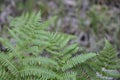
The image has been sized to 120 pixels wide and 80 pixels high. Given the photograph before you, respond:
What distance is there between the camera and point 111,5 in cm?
584

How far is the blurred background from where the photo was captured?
17.4 feet

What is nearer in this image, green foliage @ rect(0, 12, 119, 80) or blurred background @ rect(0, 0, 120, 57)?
green foliage @ rect(0, 12, 119, 80)

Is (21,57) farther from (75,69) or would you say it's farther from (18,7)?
(18,7)

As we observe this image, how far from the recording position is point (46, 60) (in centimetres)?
296

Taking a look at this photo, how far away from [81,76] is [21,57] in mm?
666

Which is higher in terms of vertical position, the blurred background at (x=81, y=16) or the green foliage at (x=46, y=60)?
the blurred background at (x=81, y=16)

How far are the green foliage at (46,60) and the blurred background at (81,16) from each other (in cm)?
176

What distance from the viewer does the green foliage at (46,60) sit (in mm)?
2908

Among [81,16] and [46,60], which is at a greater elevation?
[81,16]

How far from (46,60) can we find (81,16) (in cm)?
293

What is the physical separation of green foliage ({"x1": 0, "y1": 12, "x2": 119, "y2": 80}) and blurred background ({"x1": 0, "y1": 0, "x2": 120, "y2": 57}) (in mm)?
1761

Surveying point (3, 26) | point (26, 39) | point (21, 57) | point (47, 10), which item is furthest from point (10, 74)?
point (47, 10)

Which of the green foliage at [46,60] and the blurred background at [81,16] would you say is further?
the blurred background at [81,16]

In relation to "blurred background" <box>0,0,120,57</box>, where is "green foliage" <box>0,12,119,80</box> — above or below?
below
